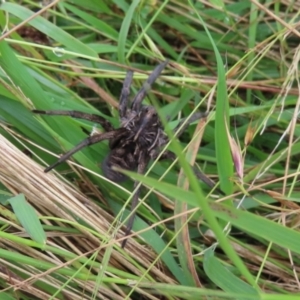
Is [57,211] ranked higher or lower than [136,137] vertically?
lower

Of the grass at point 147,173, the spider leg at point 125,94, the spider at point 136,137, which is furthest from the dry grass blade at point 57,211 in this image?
the spider leg at point 125,94

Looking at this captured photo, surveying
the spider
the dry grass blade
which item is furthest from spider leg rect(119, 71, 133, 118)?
the dry grass blade

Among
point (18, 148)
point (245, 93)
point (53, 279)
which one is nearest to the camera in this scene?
point (53, 279)

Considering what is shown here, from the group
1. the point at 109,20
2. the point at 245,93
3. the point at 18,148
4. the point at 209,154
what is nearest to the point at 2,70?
the point at 18,148

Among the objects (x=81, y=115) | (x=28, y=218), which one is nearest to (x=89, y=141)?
(x=81, y=115)

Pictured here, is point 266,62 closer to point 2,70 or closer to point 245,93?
point 245,93

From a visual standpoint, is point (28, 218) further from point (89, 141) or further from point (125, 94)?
point (125, 94)
